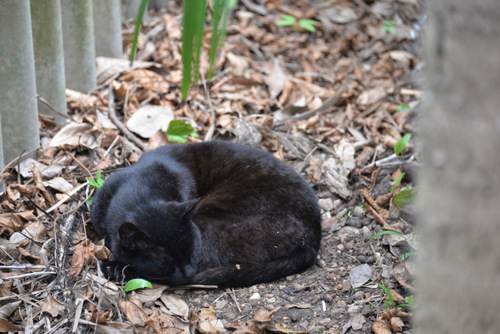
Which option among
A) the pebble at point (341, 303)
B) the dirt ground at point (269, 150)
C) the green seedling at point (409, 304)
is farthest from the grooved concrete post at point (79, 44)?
the green seedling at point (409, 304)

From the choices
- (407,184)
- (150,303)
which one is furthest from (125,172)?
(407,184)

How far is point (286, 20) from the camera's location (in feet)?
17.9

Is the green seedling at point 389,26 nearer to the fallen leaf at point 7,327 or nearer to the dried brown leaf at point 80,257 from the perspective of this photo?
the dried brown leaf at point 80,257

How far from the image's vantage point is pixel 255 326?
2.26 m

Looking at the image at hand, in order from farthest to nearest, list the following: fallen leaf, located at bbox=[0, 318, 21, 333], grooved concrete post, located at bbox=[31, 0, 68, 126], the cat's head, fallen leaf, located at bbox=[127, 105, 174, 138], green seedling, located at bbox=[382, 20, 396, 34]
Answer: green seedling, located at bbox=[382, 20, 396, 34] → fallen leaf, located at bbox=[127, 105, 174, 138] → grooved concrete post, located at bbox=[31, 0, 68, 126] → the cat's head → fallen leaf, located at bbox=[0, 318, 21, 333]

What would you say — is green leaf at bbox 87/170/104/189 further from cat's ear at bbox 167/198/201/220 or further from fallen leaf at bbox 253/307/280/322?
fallen leaf at bbox 253/307/280/322

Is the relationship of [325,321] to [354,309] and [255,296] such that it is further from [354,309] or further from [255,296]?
[255,296]

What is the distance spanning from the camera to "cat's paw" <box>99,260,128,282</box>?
2.70 metres

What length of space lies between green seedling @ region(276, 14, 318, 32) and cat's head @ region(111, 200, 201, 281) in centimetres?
328

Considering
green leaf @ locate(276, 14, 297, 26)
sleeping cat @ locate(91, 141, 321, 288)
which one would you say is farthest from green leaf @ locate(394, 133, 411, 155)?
green leaf @ locate(276, 14, 297, 26)

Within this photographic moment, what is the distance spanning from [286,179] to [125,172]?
997 mm

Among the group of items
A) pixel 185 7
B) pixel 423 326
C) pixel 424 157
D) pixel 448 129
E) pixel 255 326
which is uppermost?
pixel 185 7

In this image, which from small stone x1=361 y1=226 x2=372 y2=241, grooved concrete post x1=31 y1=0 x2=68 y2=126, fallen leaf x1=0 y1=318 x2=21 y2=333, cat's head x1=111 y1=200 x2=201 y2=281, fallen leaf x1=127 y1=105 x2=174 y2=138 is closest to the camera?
fallen leaf x1=0 y1=318 x2=21 y2=333

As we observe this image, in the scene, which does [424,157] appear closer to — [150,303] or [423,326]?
[423,326]
